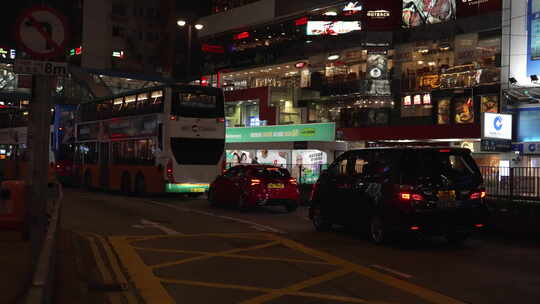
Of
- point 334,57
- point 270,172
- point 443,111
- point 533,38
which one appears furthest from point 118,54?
point 270,172

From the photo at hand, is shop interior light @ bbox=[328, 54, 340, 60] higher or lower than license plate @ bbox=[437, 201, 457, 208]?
higher

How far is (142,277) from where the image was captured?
8.30 m

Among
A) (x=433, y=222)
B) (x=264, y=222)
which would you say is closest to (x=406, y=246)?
(x=433, y=222)

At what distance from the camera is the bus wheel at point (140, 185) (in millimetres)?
24500

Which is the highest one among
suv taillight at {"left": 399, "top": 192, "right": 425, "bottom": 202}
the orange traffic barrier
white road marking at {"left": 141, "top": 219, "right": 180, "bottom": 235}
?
suv taillight at {"left": 399, "top": 192, "right": 425, "bottom": 202}

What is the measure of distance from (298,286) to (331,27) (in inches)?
1509

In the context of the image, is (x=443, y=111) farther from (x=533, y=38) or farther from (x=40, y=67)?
(x=40, y=67)

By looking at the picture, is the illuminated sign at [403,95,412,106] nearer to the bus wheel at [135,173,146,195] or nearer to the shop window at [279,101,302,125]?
the shop window at [279,101,302,125]

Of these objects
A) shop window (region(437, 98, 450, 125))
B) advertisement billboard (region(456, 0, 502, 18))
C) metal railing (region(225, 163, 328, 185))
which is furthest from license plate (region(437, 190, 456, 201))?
shop window (region(437, 98, 450, 125))

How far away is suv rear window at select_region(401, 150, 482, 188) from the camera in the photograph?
11.0m

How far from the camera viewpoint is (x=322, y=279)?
823 cm

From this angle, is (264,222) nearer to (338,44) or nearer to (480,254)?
(480,254)

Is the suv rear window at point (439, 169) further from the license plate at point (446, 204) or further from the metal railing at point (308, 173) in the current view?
the metal railing at point (308, 173)

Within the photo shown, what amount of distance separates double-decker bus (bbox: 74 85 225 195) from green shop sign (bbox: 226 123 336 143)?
13.9 m
